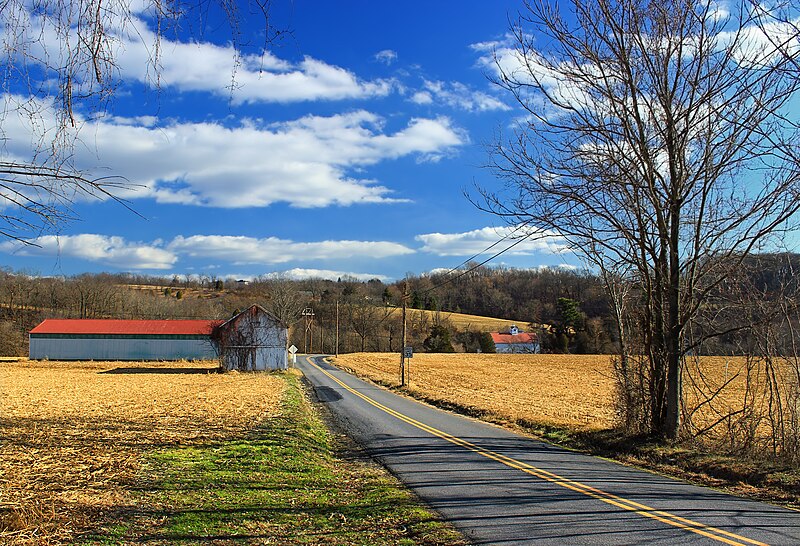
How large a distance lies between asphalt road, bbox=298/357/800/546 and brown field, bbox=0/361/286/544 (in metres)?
A: 4.20

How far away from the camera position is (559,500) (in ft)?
26.6

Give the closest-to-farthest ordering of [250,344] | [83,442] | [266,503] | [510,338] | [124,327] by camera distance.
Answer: [266,503] → [83,442] → [250,344] → [124,327] → [510,338]

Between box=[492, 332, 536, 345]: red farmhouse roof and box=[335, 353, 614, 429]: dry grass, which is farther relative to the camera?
box=[492, 332, 536, 345]: red farmhouse roof

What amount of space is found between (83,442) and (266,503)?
5731 millimetres

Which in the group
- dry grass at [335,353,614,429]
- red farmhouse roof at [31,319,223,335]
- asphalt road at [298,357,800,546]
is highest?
red farmhouse roof at [31,319,223,335]

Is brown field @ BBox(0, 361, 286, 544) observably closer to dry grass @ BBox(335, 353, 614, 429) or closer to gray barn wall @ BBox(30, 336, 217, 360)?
dry grass @ BBox(335, 353, 614, 429)

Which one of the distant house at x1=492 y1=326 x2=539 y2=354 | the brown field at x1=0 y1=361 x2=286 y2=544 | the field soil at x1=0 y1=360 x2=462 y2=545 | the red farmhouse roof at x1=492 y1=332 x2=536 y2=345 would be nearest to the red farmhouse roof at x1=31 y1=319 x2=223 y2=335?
the brown field at x1=0 y1=361 x2=286 y2=544

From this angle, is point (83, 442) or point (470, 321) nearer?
point (83, 442)

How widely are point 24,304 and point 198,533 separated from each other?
9643 centimetres

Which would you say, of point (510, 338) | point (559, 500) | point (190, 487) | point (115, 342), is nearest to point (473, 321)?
point (510, 338)

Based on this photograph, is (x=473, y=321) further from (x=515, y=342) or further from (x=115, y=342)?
(x=115, y=342)

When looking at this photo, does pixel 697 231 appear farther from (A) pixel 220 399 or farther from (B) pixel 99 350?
(B) pixel 99 350

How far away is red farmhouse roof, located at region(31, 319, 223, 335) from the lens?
66188 mm

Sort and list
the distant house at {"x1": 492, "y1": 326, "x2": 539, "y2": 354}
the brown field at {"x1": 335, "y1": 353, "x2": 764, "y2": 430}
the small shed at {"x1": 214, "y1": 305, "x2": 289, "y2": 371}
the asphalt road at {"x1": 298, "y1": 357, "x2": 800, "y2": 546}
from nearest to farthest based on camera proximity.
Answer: the asphalt road at {"x1": 298, "y1": 357, "x2": 800, "y2": 546}
the brown field at {"x1": 335, "y1": 353, "x2": 764, "y2": 430}
the small shed at {"x1": 214, "y1": 305, "x2": 289, "y2": 371}
the distant house at {"x1": 492, "y1": 326, "x2": 539, "y2": 354}
